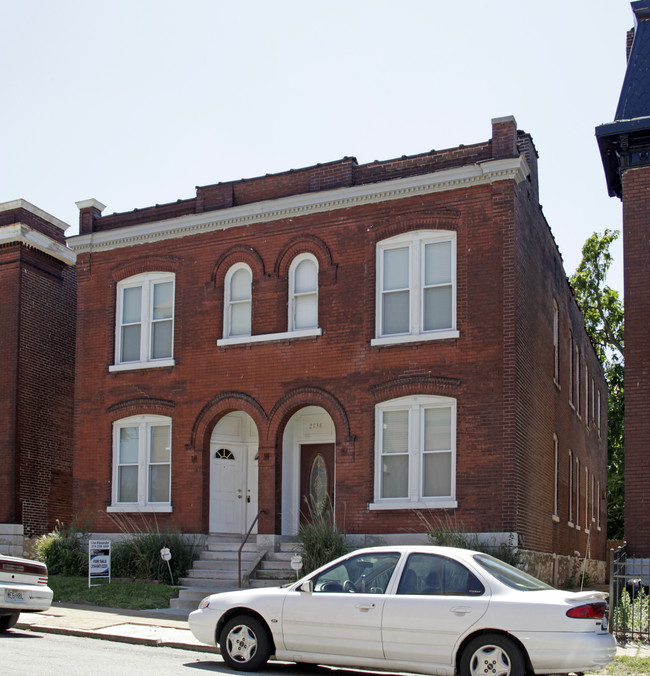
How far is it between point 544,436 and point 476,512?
402 centimetres

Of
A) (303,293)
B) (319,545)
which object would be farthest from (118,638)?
(303,293)

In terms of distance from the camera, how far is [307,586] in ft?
34.7

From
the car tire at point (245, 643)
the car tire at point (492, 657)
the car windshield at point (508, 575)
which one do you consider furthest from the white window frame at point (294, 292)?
the car tire at point (492, 657)

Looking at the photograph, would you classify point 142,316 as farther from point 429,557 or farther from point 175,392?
point 429,557

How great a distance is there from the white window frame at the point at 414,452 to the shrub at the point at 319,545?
1161 millimetres

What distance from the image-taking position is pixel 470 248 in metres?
18.9

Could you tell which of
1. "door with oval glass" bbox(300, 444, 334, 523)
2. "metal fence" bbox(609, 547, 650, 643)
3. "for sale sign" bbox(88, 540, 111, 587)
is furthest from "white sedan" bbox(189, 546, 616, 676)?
"door with oval glass" bbox(300, 444, 334, 523)

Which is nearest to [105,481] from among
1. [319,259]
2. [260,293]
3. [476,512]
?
[260,293]

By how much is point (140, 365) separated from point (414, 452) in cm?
704

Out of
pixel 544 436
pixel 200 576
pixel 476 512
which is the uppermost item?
pixel 544 436

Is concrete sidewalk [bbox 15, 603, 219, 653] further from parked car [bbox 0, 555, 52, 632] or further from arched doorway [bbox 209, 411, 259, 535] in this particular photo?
arched doorway [bbox 209, 411, 259, 535]

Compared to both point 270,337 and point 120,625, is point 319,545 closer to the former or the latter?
point 120,625

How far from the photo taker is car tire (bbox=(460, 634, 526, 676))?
938 centimetres

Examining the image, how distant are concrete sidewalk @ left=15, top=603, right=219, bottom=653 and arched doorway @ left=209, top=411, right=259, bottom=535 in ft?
14.4
